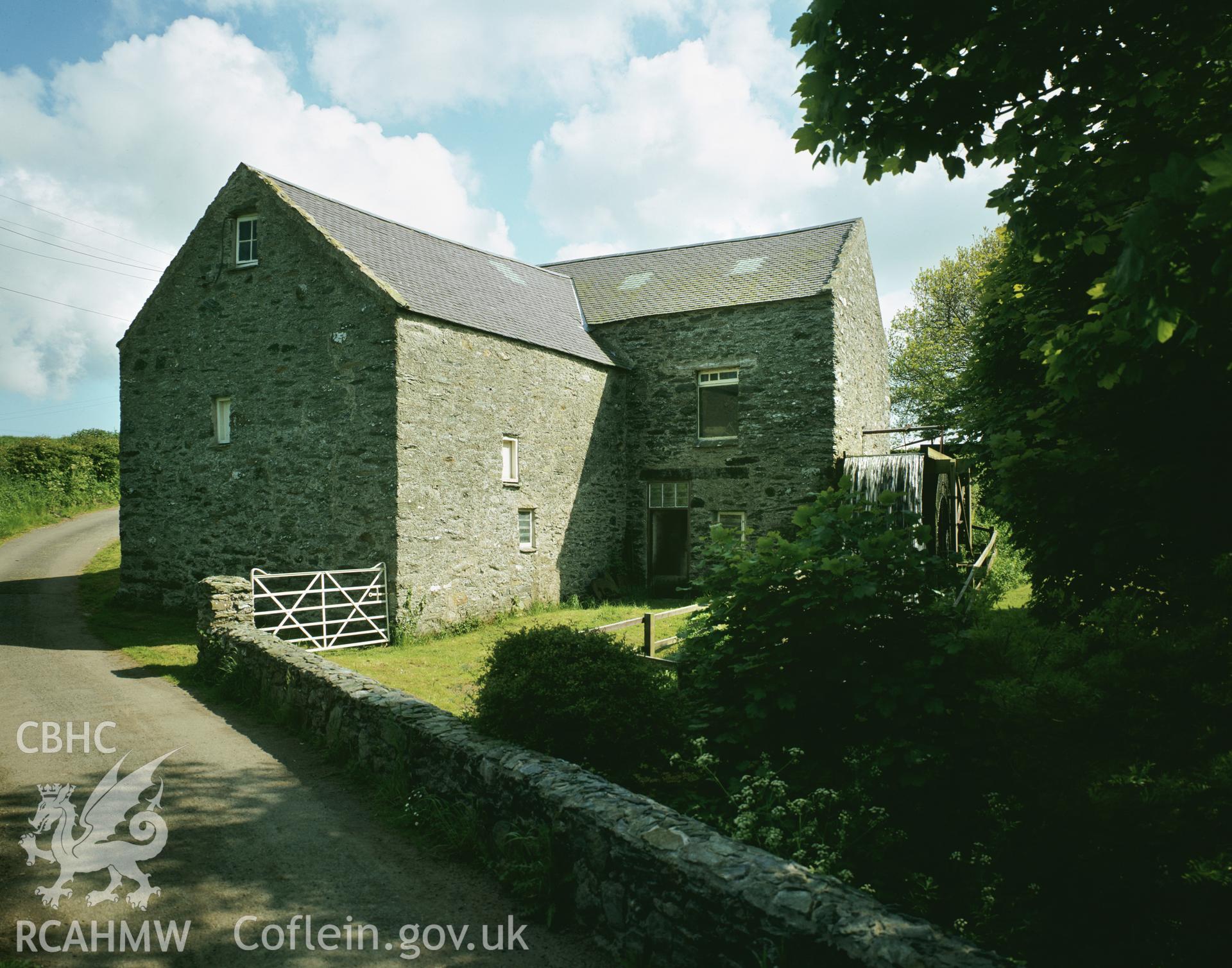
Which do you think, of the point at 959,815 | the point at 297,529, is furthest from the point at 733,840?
the point at 297,529

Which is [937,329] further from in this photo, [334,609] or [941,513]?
[334,609]

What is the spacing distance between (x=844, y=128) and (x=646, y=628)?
21.9 ft

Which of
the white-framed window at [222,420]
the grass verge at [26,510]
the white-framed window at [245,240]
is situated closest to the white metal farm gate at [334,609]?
the white-framed window at [222,420]

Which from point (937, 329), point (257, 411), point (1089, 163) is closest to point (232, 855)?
point (1089, 163)

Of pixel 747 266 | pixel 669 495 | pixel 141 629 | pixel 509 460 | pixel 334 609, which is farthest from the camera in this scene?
pixel 747 266

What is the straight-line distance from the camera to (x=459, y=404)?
48.4 feet

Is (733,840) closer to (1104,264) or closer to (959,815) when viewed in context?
(959,815)

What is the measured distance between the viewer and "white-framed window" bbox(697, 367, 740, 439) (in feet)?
61.3

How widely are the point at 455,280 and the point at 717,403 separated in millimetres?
7028

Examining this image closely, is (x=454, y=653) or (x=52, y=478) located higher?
(x=52, y=478)

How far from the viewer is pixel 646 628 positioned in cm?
1005

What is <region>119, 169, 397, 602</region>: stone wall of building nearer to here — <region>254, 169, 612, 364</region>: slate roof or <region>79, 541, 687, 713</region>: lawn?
<region>254, 169, 612, 364</region>: slate roof

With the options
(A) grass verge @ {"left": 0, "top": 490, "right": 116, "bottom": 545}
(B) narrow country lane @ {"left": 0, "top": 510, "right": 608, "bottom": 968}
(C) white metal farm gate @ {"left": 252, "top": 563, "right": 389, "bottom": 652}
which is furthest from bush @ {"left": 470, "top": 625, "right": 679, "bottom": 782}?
(A) grass verge @ {"left": 0, "top": 490, "right": 116, "bottom": 545}

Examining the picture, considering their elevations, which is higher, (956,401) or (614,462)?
(956,401)
